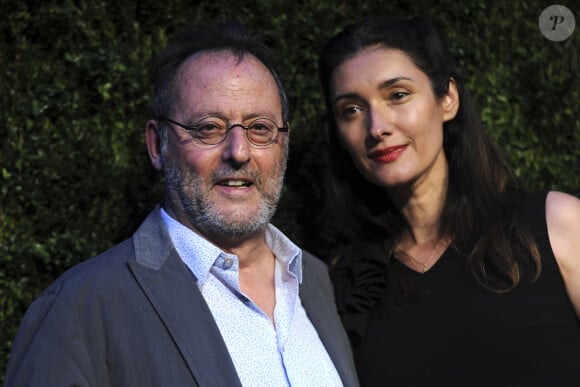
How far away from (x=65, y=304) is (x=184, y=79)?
3.05ft

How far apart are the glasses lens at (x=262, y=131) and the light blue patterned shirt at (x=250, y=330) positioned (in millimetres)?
413

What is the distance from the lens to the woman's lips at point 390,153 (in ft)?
9.68

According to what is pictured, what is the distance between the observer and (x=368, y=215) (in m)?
3.37

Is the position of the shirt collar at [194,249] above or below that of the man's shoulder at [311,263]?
above

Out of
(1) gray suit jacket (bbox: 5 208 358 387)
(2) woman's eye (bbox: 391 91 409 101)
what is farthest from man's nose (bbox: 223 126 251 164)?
(2) woman's eye (bbox: 391 91 409 101)

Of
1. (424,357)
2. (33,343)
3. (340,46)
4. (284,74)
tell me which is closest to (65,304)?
(33,343)

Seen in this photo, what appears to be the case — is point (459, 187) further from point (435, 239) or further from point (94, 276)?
point (94, 276)

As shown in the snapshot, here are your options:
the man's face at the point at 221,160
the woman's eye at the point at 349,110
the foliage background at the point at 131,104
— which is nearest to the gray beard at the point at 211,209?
the man's face at the point at 221,160

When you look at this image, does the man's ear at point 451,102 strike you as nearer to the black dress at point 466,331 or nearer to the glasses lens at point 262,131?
the black dress at point 466,331

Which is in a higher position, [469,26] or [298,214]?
[469,26]

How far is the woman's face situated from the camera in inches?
116

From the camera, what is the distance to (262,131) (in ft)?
8.79

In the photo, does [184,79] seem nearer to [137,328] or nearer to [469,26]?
[137,328]

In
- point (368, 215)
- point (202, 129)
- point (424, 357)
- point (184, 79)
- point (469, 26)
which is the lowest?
point (424, 357)
